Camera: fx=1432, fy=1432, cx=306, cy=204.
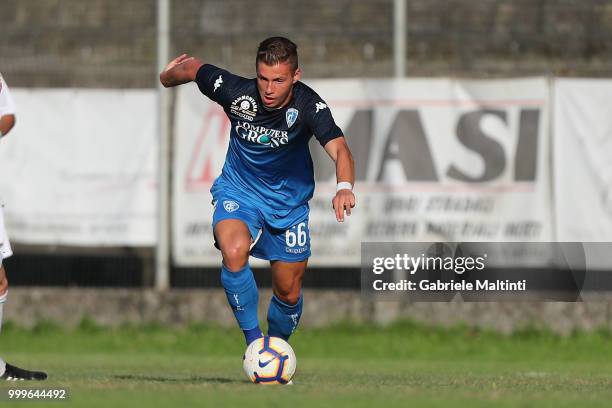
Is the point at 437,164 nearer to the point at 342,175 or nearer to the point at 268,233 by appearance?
the point at 268,233

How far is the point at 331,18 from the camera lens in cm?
1576

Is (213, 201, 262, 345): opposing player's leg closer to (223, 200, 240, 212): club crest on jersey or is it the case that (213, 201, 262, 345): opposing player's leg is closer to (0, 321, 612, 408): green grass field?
(223, 200, 240, 212): club crest on jersey

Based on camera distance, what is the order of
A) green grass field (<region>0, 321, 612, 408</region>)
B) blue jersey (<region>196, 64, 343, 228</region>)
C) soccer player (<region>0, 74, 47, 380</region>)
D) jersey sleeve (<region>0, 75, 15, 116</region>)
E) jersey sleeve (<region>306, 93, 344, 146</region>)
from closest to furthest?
1. green grass field (<region>0, 321, 612, 408</region>)
2. jersey sleeve (<region>306, 93, 344, 146</region>)
3. blue jersey (<region>196, 64, 343, 228</region>)
4. soccer player (<region>0, 74, 47, 380</region>)
5. jersey sleeve (<region>0, 75, 15, 116</region>)

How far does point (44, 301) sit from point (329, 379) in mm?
6984

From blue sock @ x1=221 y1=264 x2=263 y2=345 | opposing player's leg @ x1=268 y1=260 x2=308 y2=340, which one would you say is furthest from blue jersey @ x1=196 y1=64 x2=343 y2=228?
blue sock @ x1=221 y1=264 x2=263 y2=345

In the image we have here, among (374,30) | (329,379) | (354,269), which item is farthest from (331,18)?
(329,379)

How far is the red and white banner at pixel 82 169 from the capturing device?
1622cm

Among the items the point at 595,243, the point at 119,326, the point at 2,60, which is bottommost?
the point at 119,326

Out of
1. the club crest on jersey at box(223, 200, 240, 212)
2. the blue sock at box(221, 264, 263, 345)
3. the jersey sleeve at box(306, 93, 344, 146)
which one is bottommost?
the blue sock at box(221, 264, 263, 345)

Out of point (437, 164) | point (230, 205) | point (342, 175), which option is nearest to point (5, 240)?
point (230, 205)

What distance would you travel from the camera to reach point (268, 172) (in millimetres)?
9969

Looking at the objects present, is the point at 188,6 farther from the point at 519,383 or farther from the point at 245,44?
the point at 519,383

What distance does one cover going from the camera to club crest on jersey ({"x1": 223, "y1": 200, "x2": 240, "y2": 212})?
31.9 ft

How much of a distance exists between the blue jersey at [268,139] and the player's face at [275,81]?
15 cm
